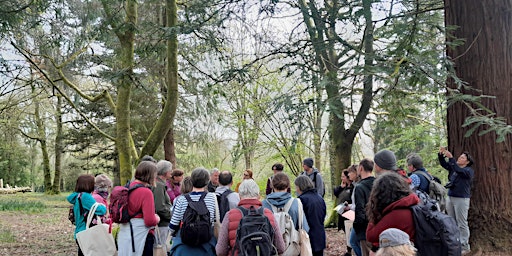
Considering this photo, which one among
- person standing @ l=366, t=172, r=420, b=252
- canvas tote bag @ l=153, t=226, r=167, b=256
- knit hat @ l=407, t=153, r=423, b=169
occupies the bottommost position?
canvas tote bag @ l=153, t=226, r=167, b=256

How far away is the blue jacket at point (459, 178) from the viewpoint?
643 cm

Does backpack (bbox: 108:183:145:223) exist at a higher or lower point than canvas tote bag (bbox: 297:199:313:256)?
higher

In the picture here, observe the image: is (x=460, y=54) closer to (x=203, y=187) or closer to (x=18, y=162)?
(x=203, y=187)

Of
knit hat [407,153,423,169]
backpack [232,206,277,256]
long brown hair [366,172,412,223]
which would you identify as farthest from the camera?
knit hat [407,153,423,169]

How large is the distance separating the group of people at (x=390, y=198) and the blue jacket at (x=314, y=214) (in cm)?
32

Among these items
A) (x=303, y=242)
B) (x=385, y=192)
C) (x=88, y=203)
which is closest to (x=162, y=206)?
(x=88, y=203)

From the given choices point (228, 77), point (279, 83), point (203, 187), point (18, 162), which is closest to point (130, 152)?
point (228, 77)

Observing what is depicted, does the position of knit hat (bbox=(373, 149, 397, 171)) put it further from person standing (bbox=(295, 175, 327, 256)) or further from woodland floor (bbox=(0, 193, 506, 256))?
woodland floor (bbox=(0, 193, 506, 256))

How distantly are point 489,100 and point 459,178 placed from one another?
1.43 meters

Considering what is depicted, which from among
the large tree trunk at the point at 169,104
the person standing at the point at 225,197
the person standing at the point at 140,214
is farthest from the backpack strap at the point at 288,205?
the large tree trunk at the point at 169,104

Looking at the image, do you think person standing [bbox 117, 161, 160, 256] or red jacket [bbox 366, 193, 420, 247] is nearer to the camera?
red jacket [bbox 366, 193, 420, 247]

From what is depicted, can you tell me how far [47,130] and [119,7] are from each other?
74.4ft

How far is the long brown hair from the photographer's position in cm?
341

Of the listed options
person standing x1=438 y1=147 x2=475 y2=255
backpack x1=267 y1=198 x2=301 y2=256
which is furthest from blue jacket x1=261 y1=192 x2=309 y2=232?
person standing x1=438 y1=147 x2=475 y2=255
